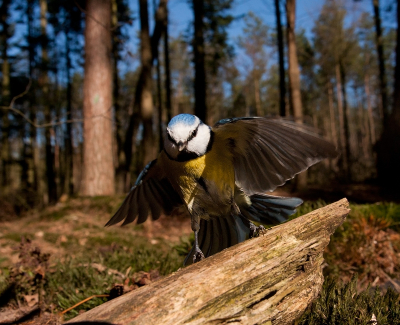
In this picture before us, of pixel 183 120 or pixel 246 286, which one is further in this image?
pixel 183 120

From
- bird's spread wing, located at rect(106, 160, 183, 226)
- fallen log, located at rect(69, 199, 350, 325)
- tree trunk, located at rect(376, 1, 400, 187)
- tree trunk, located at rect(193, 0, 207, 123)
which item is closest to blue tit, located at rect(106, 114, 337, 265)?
bird's spread wing, located at rect(106, 160, 183, 226)

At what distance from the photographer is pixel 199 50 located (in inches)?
330

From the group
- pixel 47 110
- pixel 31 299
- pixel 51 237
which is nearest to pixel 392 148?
pixel 51 237

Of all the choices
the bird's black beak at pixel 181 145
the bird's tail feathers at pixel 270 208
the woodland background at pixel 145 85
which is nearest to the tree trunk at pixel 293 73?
the woodland background at pixel 145 85

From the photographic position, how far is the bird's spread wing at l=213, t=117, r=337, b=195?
2.18 metres

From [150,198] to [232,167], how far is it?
38.1 inches

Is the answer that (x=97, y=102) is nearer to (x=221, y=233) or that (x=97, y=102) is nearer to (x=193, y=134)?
(x=221, y=233)

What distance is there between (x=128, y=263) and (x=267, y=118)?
2.05 metres

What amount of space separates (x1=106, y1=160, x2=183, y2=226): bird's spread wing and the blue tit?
0.43 feet

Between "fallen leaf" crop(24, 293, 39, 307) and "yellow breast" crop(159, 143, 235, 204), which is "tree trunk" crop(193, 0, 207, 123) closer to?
"yellow breast" crop(159, 143, 235, 204)

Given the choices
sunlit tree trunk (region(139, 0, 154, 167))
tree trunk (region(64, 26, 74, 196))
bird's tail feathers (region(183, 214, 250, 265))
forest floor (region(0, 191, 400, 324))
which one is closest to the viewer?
forest floor (region(0, 191, 400, 324))

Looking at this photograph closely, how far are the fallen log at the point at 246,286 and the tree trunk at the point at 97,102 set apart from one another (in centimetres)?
490

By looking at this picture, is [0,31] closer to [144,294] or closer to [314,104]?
[144,294]

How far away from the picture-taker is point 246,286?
5.18ft
